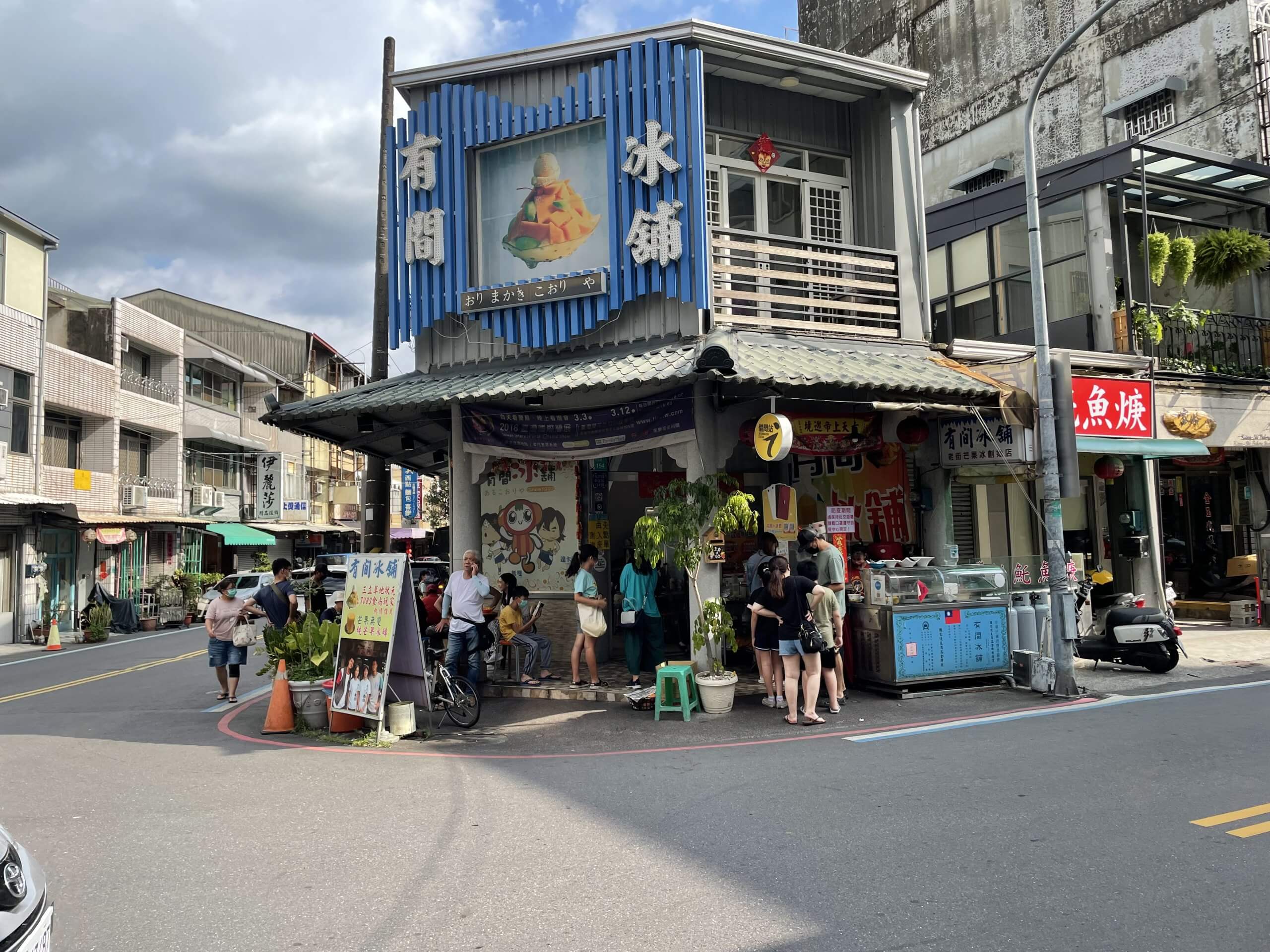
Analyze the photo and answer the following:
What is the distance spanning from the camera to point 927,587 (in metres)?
11.1

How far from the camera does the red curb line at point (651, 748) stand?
8633mm

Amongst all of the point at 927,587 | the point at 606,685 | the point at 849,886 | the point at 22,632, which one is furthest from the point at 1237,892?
the point at 22,632

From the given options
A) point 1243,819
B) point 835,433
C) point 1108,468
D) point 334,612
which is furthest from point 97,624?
point 1243,819

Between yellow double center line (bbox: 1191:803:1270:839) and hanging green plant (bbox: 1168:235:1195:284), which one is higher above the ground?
hanging green plant (bbox: 1168:235:1195:284)

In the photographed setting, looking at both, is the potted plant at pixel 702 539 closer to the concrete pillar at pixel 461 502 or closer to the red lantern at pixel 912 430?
the concrete pillar at pixel 461 502

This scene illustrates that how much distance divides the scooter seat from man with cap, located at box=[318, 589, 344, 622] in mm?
9916

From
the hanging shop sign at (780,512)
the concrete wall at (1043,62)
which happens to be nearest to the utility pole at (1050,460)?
the hanging shop sign at (780,512)

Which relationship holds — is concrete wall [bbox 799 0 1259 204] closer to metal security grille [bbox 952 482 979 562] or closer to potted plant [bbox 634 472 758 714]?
metal security grille [bbox 952 482 979 562]

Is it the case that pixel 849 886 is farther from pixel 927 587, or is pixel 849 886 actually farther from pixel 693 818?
pixel 927 587

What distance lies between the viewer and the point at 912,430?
12.4m

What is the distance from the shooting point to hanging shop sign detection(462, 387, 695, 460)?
36.3 feet

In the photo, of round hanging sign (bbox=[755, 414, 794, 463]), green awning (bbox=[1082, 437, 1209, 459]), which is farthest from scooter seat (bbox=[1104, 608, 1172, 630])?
round hanging sign (bbox=[755, 414, 794, 463])

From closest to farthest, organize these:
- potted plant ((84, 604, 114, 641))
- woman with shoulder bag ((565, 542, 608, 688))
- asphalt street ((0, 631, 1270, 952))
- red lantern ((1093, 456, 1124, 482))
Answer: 1. asphalt street ((0, 631, 1270, 952))
2. woman with shoulder bag ((565, 542, 608, 688))
3. red lantern ((1093, 456, 1124, 482))
4. potted plant ((84, 604, 114, 641))

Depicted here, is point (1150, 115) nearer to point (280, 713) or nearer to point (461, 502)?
point (461, 502)
